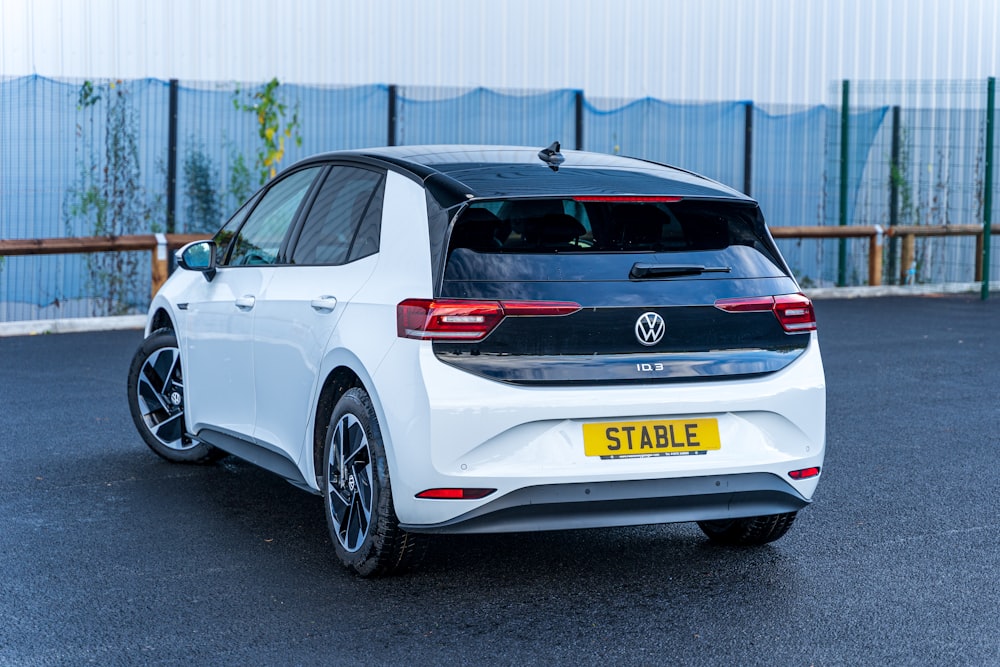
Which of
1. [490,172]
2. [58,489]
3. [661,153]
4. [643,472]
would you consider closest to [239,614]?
[643,472]

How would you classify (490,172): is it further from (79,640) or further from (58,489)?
(58,489)

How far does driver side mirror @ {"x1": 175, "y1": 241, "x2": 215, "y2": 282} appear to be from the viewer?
22.0 ft

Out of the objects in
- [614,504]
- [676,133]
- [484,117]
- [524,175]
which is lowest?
[614,504]

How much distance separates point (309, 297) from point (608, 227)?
1314 millimetres

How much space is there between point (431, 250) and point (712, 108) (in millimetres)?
14104

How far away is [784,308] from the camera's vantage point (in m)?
5.24

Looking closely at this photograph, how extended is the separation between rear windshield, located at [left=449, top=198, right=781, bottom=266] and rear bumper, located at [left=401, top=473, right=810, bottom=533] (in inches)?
33.5

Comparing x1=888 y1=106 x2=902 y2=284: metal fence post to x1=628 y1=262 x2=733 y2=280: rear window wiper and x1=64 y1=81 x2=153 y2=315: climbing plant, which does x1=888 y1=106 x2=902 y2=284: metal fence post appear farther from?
x1=628 y1=262 x2=733 y2=280: rear window wiper

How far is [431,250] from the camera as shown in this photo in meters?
4.98

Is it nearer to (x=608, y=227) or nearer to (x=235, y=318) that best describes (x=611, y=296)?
(x=608, y=227)

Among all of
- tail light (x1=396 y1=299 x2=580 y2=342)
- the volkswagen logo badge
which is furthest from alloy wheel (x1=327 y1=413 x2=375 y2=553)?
the volkswagen logo badge

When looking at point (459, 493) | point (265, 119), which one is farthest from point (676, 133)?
point (459, 493)

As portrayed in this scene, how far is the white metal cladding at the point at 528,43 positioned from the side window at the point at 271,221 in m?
10.7

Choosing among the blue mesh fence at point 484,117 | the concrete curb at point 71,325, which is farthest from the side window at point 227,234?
the blue mesh fence at point 484,117
